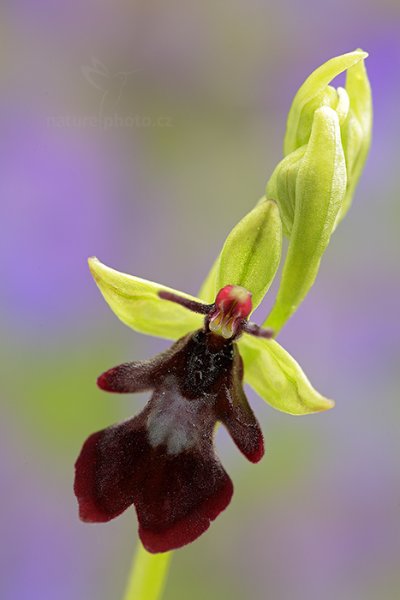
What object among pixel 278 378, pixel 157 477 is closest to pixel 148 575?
pixel 157 477

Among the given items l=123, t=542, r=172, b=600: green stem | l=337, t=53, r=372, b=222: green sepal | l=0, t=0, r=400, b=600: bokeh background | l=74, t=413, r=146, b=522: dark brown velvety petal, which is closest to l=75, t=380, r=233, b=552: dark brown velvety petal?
l=74, t=413, r=146, b=522: dark brown velvety petal

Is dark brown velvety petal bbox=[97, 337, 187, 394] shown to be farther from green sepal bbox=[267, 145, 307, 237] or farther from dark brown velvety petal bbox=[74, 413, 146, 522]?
green sepal bbox=[267, 145, 307, 237]

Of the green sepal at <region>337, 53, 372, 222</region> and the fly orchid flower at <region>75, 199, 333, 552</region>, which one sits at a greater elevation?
the green sepal at <region>337, 53, 372, 222</region>

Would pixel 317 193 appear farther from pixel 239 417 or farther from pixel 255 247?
pixel 239 417

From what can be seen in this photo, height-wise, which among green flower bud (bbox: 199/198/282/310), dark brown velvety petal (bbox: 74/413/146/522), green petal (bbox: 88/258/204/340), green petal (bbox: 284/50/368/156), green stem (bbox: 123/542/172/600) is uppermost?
green petal (bbox: 284/50/368/156)

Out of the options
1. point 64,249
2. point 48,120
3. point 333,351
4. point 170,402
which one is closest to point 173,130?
point 48,120

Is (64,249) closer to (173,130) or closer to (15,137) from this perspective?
(15,137)

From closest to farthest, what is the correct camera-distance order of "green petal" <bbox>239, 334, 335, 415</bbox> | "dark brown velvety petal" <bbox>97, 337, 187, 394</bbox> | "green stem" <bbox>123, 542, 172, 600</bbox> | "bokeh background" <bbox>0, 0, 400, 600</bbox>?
"green petal" <bbox>239, 334, 335, 415</bbox>
"dark brown velvety petal" <bbox>97, 337, 187, 394</bbox>
"green stem" <bbox>123, 542, 172, 600</bbox>
"bokeh background" <bbox>0, 0, 400, 600</bbox>

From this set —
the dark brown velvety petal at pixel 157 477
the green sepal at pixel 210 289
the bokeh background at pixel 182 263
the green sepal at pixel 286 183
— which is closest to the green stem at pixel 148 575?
the dark brown velvety petal at pixel 157 477
